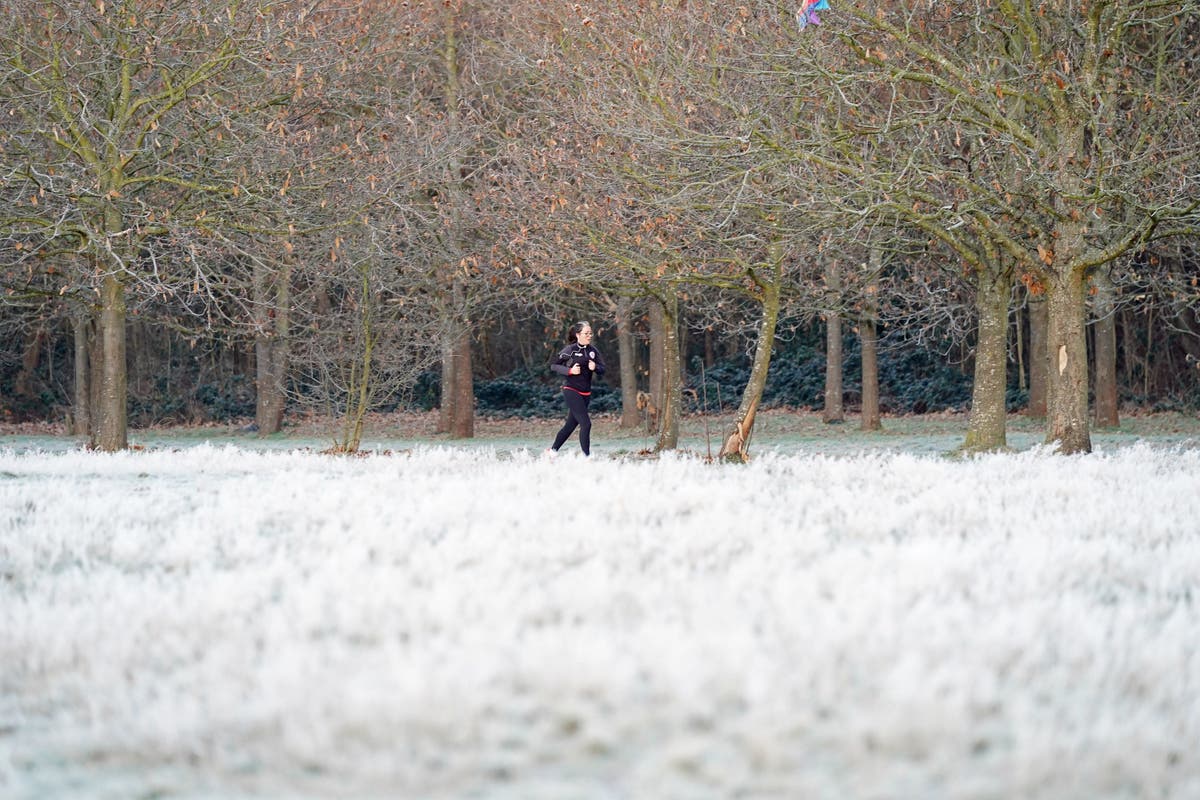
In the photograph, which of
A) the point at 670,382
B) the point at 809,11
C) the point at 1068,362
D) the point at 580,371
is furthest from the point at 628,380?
the point at 809,11

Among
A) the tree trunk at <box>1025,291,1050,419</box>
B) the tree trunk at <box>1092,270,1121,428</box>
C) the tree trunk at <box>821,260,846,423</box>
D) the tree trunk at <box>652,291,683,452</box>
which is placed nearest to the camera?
the tree trunk at <box>652,291,683,452</box>

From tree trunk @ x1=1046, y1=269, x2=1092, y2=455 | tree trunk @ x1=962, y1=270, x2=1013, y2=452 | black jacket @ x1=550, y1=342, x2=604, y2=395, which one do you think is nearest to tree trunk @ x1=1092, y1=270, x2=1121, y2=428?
tree trunk @ x1=962, y1=270, x2=1013, y2=452

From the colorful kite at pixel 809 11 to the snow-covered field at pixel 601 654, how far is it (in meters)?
8.13

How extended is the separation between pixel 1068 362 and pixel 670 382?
279 inches

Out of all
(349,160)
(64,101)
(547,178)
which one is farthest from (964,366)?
(64,101)

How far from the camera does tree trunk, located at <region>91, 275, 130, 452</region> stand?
63.6ft

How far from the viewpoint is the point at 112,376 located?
19.5 meters

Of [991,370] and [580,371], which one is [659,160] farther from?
[991,370]

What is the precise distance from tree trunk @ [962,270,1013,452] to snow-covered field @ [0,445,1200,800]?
9.71 metres

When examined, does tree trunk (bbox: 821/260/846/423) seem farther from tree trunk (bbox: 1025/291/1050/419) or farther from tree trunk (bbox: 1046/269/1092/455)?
tree trunk (bbox: 1046/269/1092/455)

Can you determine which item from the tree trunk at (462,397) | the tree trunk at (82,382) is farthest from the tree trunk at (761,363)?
the tree trunk at (82,382)

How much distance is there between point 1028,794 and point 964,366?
36336 mm

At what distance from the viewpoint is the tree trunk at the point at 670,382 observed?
2175cm

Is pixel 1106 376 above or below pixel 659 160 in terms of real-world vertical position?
below
